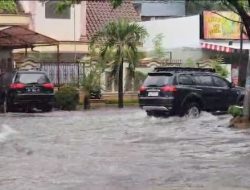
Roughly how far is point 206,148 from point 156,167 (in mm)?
3140

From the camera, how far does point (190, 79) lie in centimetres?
2381

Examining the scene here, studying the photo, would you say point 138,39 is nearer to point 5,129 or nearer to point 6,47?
point 6,47

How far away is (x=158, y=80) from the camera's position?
23625 millimetres

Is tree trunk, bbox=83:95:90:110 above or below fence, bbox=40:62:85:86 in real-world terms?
below

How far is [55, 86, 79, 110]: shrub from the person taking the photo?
30.2m

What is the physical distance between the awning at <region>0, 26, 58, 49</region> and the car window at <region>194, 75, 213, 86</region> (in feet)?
32.9

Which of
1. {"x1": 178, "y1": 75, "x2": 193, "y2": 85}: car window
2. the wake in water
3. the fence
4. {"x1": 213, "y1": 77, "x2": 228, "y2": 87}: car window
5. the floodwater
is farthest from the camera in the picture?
the fence

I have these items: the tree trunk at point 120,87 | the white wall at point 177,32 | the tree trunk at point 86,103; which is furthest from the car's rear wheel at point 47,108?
the white wall at point 177,32

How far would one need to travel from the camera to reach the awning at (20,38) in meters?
32.2

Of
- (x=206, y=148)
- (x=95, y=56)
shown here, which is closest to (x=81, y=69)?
(x=95, y=56)

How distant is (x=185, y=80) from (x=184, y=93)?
64 centimetres

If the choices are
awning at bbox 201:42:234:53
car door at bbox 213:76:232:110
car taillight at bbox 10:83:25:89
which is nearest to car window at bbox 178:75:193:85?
car door at bbox 213:76:232:110

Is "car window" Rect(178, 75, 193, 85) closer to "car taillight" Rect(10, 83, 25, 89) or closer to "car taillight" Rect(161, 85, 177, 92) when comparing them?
"car taillight" Rect(161, 85, 177, 92)

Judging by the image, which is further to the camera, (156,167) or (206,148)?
(206,148)
